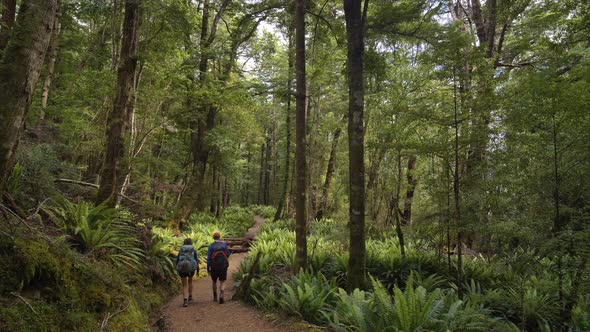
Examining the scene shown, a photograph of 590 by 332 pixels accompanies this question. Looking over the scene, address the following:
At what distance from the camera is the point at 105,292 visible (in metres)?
4.75

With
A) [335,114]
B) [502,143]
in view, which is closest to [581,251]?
[502,143]

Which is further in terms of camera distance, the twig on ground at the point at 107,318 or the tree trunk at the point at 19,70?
the twig on ground at the point at 107,318

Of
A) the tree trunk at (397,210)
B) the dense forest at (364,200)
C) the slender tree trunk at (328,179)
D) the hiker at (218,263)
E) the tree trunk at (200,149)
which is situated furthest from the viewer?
the slender tree trunk at (328,179)

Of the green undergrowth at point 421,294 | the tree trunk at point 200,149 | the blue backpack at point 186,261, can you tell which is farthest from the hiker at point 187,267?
the tree trunk at point 200,149

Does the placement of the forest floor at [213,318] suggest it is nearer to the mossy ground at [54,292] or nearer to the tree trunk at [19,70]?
the mossy ground at [54,292]

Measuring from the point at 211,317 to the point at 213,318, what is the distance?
9 cm

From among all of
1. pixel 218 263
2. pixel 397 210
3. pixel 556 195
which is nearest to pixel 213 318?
pixel 218 263

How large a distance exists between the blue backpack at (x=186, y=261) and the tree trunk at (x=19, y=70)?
4.27 m

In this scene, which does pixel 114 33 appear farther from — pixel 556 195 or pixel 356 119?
pixel 556 195

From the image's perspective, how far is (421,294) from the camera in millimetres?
4461

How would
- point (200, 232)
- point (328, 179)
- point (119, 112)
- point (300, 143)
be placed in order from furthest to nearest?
point (328, 179) < point (200, 232) < point (119, 112) < point (300, 143)

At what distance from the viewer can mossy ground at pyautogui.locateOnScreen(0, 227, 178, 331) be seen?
333cm

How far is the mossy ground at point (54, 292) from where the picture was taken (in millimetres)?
3334

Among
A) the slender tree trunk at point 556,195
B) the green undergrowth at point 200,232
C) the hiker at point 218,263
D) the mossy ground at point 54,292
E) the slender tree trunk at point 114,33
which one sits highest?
the slender tree trunk at point 114,33
